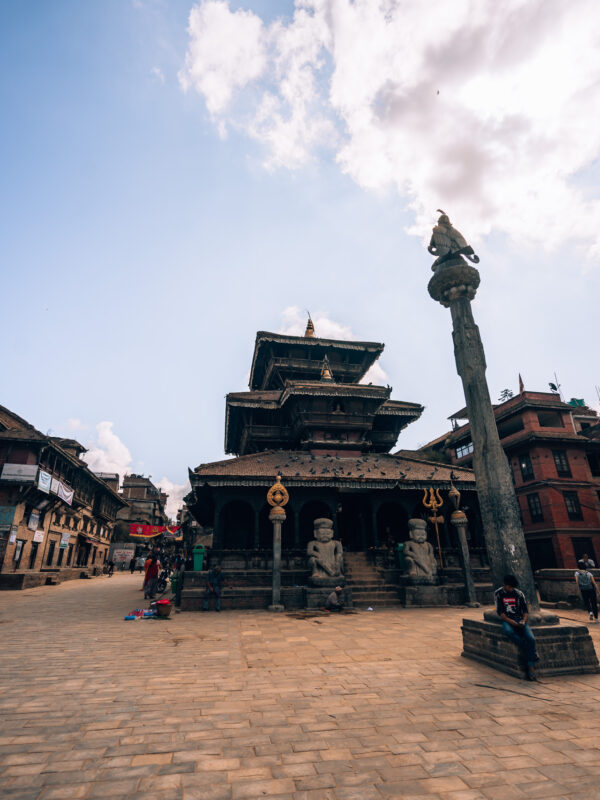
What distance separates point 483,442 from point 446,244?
489cm

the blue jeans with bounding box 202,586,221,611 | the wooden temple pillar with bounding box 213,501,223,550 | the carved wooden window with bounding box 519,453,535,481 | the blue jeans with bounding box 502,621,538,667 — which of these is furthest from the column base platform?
the carved wooden window with bounding box 519,453,535,481

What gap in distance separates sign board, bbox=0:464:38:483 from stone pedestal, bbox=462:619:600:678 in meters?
24.9

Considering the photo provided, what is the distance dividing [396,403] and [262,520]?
10.6 meters

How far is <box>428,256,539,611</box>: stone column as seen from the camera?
7.57 metres

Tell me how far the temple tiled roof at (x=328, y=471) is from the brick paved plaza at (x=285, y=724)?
8.28 metres

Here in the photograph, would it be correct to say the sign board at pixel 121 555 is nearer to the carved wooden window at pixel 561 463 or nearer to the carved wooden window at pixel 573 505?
the carved wooden window at pixel 573 505

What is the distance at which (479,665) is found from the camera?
23.3ft

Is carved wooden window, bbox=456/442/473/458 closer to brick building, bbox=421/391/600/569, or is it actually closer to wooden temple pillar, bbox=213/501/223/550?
brick building, bbox=421/391/600/569

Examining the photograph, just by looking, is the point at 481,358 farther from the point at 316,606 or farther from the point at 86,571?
the point at 86,571

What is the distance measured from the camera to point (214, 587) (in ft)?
46.4

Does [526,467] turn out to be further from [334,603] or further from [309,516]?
[334,603]

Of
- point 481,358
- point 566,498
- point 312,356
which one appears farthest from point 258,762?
point 566,498

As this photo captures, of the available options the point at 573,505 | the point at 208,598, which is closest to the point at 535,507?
the point at 573,505

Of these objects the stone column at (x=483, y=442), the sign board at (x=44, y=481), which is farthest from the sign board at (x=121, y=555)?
the stone column at (x=483, y=442)
